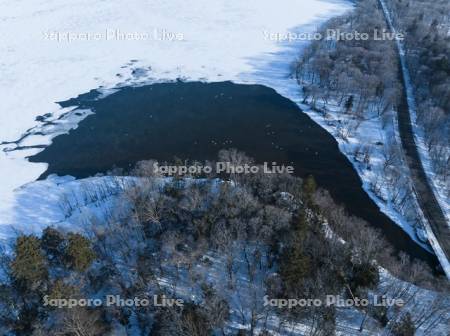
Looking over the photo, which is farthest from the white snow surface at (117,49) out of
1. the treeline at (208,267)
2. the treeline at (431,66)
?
the treeline at (431,66)

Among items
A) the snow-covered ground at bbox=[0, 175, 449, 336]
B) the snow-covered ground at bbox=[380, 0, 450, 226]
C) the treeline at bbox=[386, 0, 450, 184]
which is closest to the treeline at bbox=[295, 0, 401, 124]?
the snow-covered ground at bbox=[380, 0, 450, 226]

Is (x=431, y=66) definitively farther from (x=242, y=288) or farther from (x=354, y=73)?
(x=242, y=288)

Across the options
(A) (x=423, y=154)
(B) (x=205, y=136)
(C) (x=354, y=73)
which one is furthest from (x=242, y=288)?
(C) (x=354, y=73)

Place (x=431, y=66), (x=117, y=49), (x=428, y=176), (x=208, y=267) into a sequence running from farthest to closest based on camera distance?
1. (x=117, y=49)
2. (x=431, y=66)
3. (x=428, y=176)
4. (x=208, y=267)

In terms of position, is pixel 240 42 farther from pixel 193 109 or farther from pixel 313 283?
pixel 313 283

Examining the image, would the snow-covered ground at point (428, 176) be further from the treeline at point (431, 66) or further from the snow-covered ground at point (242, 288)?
the snow-covered ground at point (242, 288)

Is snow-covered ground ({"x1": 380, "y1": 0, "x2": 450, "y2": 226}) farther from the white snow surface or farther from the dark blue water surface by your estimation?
the white snow surface

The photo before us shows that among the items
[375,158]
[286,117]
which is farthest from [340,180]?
[286,117]
